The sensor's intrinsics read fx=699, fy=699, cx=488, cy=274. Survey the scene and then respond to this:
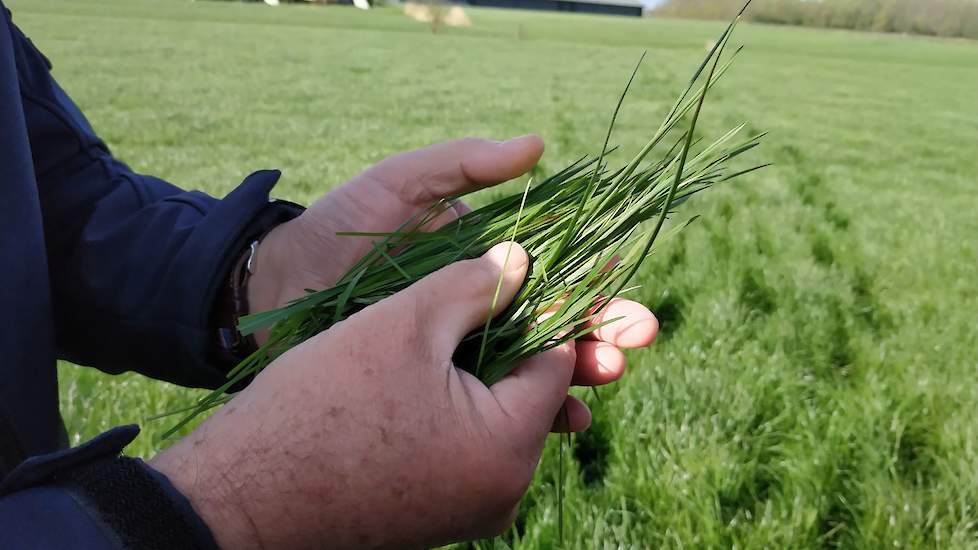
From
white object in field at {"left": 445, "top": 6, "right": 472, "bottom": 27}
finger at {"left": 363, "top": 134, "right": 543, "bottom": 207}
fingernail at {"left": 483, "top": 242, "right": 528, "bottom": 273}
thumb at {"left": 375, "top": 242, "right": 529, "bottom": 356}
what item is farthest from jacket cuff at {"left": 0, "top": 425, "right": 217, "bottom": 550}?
white object in field at {"left": 445, "top": 6, "right": 472, "bottom": 27}

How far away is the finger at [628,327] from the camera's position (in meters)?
1.33

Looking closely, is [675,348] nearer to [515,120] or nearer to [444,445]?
[444,445]

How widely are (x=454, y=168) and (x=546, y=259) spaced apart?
15.9 inches

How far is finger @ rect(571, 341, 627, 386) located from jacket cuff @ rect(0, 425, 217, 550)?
742 mm

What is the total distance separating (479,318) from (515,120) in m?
8.43

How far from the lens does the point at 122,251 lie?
1.40 metres

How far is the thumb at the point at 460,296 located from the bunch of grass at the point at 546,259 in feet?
0.20

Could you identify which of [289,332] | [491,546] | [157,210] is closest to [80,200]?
[157,210]

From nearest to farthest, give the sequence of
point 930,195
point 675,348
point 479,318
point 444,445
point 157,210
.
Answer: point 444,445
point 479,318
point 157,210
point 675,348
point 930,195

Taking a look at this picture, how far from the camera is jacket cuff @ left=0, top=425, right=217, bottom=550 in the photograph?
74 cm

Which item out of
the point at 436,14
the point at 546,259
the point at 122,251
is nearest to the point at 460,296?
the point at 546,259

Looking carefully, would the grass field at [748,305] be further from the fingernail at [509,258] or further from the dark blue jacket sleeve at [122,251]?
the fingernail at [509,258]

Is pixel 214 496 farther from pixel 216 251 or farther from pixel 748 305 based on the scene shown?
pixel 748 305

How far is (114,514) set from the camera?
2.44 feet
